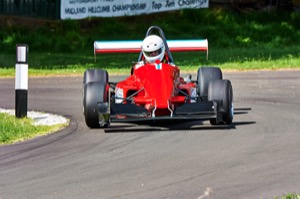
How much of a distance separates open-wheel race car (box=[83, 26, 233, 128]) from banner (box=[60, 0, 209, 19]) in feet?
55.0

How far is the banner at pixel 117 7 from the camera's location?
31.7 meters

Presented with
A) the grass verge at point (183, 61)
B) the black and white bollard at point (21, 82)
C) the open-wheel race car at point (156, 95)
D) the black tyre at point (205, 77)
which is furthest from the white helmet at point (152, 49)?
the grass verge at point (183, 61)

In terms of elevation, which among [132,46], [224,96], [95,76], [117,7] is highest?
[117,7]

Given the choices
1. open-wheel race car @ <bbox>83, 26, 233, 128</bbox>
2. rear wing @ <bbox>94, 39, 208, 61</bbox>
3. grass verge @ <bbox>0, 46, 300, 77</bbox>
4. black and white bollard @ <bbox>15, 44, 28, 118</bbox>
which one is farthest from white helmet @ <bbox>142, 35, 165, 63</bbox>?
grass verge @ <bbox>0, 46, 300, 77</bbox>

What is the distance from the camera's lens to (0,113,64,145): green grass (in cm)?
1243

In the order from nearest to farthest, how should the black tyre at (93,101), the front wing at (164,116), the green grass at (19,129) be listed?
the green grass at (19,129)
the front wing at (164,116)
the black tyre at (93,101)

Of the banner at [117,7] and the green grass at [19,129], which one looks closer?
the green grass at [19,129]

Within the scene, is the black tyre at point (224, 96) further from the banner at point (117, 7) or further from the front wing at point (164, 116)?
the banner at point (117, 7)

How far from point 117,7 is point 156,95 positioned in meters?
19.1

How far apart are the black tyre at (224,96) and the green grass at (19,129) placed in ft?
6.86

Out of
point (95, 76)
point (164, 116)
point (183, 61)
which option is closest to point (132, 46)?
point (95, 76)

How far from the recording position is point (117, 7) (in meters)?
32.4

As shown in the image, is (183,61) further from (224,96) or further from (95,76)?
(224,96)

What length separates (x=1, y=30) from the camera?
31.0m
